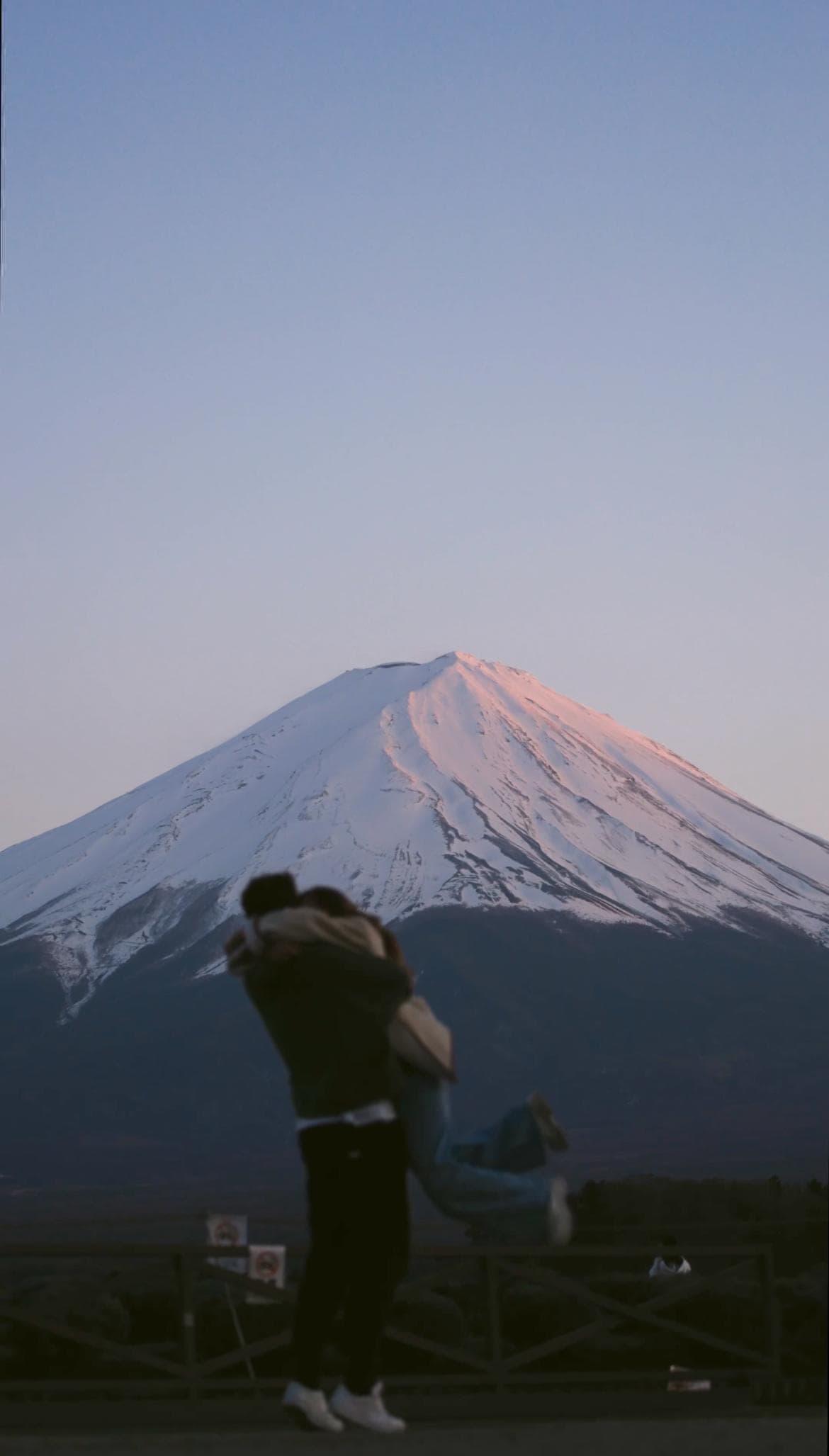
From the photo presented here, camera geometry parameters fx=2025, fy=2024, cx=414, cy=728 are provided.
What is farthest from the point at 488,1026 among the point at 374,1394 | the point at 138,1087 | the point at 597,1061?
the point at 374,1394

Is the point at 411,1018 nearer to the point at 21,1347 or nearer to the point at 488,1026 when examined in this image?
the point at 21,1347

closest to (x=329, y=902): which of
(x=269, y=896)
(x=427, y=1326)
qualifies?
(x=269, y=896)

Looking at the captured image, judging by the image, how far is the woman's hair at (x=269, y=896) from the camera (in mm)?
5859

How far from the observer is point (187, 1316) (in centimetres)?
838

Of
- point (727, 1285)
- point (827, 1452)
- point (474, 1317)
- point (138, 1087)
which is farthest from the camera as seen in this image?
point (138, 1087)

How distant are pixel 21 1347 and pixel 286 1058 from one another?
35.3 ft

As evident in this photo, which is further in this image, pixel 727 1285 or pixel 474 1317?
pixel 474 1317

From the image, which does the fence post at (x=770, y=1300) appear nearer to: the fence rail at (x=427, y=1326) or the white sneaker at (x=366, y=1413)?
the fence rail at (x=427, y=1326)

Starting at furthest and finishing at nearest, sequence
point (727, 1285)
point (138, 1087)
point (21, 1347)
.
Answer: point (138, 1087), point (727, 1285), point (21, 1347)

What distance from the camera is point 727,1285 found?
1944 cm

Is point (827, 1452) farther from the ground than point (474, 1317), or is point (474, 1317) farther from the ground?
point (827, 1452)

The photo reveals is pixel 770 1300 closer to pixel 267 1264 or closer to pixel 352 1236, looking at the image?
pixel 267 1264

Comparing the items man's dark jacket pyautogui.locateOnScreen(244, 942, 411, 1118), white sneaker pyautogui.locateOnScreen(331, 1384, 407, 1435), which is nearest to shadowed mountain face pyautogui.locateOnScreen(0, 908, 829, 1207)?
white sneaker pyautogui.locateOnScreen(331, 1384, 407, 1435)

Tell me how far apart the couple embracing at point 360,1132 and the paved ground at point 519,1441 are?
21cm
